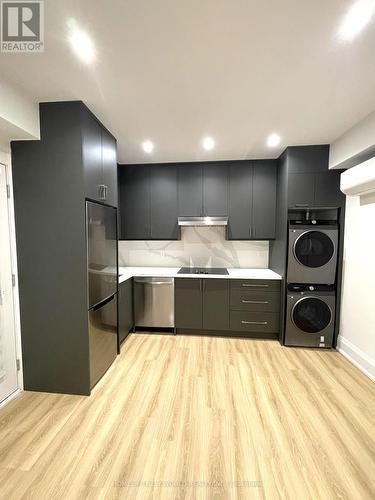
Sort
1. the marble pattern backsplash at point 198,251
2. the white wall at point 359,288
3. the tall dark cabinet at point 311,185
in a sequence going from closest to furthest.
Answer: the white wall at point 359,288 < the tall dark cabinet at point 311,185 < the marble pattern backsplash at point 198,251

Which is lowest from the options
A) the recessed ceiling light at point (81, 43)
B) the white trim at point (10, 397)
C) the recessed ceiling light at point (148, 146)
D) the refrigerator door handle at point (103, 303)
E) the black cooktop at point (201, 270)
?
the white trim at point (10, 397)

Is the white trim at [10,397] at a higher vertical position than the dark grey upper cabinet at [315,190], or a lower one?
lower

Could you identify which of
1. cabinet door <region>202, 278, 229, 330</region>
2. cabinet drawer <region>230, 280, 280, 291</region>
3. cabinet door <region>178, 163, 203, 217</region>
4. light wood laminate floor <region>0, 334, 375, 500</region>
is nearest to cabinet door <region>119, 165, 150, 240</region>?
cabinet door <region>178, 163, 203, 217</region>

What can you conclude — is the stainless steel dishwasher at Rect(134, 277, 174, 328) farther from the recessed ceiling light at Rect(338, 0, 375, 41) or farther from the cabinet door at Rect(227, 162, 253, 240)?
the recessed ceiling light at Rect(338, 0, 375, 41)

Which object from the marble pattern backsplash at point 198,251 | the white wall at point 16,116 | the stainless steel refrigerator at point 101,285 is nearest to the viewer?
the white wall at point 16,116

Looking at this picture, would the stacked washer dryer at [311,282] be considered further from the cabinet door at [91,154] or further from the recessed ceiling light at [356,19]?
the cabinet door at [91,154]

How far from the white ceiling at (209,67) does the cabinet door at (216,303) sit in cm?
193

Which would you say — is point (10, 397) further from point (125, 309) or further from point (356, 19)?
point (356, 19)

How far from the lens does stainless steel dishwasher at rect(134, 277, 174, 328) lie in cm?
323

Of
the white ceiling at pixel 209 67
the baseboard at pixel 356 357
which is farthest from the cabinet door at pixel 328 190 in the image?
the baseboard at pixel 356 357

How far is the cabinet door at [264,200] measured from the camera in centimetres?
328

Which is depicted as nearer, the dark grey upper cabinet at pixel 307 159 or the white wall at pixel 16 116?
the white wall at pixel 16 116

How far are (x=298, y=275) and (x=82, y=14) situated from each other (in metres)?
3.03

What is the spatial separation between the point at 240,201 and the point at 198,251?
107 centimetres
